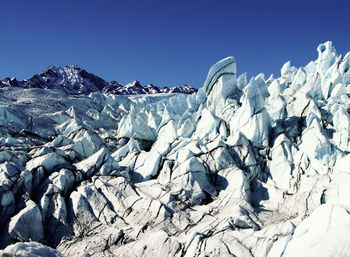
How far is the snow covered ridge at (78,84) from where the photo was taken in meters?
79.6

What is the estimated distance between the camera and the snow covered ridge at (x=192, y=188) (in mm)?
10883

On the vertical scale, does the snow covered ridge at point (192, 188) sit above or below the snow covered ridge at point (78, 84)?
below

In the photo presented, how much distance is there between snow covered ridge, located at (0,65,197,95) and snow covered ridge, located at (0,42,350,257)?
53022 millimetres

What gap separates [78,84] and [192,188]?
3225 inches

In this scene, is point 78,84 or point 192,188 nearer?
point 192,188

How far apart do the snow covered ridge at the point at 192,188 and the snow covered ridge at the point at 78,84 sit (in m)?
53.0

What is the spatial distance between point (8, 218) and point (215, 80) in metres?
25.6

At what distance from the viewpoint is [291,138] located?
24.8 meters

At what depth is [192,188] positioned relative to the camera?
60.9 feet

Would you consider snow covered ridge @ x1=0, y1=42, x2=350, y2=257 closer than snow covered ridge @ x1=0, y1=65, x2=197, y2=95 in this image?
Yes

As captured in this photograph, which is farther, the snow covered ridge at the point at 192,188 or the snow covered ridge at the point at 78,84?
the snow covered ridge at the point at 78,84

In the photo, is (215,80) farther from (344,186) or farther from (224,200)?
(344,186)

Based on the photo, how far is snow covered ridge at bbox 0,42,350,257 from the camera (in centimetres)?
1088

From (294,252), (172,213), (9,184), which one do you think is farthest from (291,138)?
(9,184)
